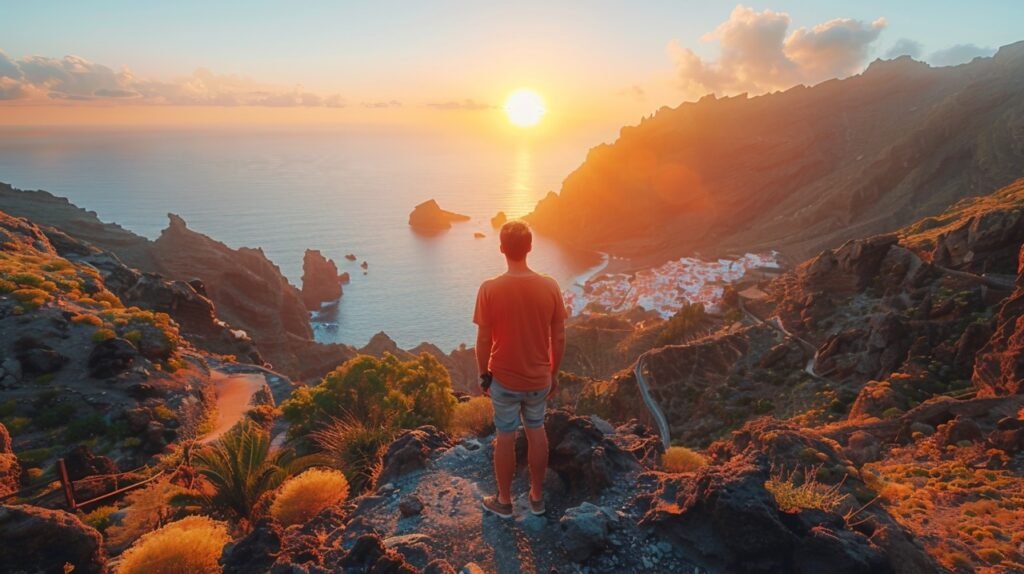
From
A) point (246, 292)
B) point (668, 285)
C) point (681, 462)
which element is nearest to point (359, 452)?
point (681, 462)

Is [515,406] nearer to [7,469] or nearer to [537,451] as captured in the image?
[537,451]

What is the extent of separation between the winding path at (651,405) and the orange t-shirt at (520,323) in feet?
74.7

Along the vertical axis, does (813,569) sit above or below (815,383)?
above

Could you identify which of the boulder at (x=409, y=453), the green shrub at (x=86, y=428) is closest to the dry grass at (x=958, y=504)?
the boulder at (x=409, y=453)

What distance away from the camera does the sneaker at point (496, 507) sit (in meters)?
6.25

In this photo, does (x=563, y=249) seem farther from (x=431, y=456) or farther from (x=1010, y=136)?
(x=431, y=456)

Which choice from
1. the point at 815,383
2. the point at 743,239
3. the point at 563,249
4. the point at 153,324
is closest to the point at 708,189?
the point at 743,239

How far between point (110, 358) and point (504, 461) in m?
18.9

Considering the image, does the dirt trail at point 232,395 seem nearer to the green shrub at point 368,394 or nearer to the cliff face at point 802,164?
the green shrub at point 368,394

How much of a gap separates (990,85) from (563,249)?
9862cm

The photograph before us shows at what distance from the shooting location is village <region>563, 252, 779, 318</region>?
87750mm

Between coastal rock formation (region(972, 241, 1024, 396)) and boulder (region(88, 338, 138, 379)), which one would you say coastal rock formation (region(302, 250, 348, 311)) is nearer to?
boulder (region(88, 338, 138, 379))

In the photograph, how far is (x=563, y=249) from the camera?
152 m

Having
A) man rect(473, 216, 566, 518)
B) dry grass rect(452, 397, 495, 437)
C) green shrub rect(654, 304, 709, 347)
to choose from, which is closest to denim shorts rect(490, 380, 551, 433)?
man rect(473, 216, 566, 518)
